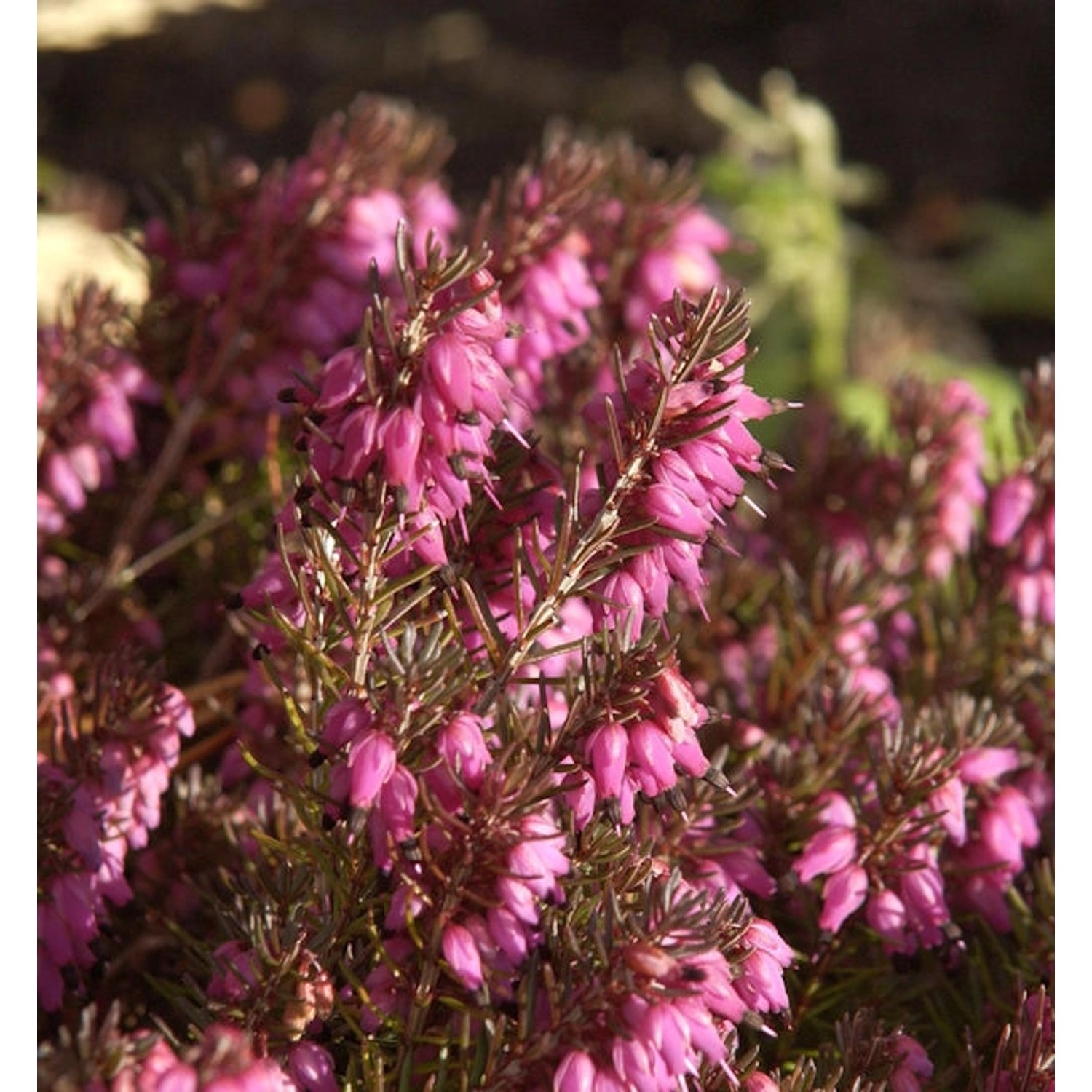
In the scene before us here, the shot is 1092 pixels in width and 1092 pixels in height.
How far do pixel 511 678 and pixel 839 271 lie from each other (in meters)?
4.72

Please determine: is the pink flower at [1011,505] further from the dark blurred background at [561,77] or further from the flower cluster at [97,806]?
the dark blurred background at [561,77]

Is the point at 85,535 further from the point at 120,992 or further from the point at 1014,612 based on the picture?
the point at 1014,612

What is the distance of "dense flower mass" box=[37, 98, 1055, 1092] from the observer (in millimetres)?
1509

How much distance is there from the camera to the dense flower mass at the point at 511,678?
151cm

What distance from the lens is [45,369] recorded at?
2510 mm

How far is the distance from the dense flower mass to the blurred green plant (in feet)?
6.30

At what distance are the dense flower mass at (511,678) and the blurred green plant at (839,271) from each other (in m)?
1.92

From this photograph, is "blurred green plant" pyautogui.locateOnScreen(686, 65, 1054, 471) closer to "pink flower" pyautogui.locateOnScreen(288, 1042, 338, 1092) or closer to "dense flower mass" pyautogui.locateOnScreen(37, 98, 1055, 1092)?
"dense flower mass" pyautogui.locateOnScreen(37, 98, 1055, 1092)

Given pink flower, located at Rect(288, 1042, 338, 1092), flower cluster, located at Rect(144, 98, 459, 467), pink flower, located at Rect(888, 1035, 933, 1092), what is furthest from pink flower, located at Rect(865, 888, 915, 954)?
flower cluster, located at Rect(144, 98, 459, 467)

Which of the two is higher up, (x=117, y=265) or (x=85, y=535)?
(x=117, y=265)

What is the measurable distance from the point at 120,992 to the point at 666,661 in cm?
104
